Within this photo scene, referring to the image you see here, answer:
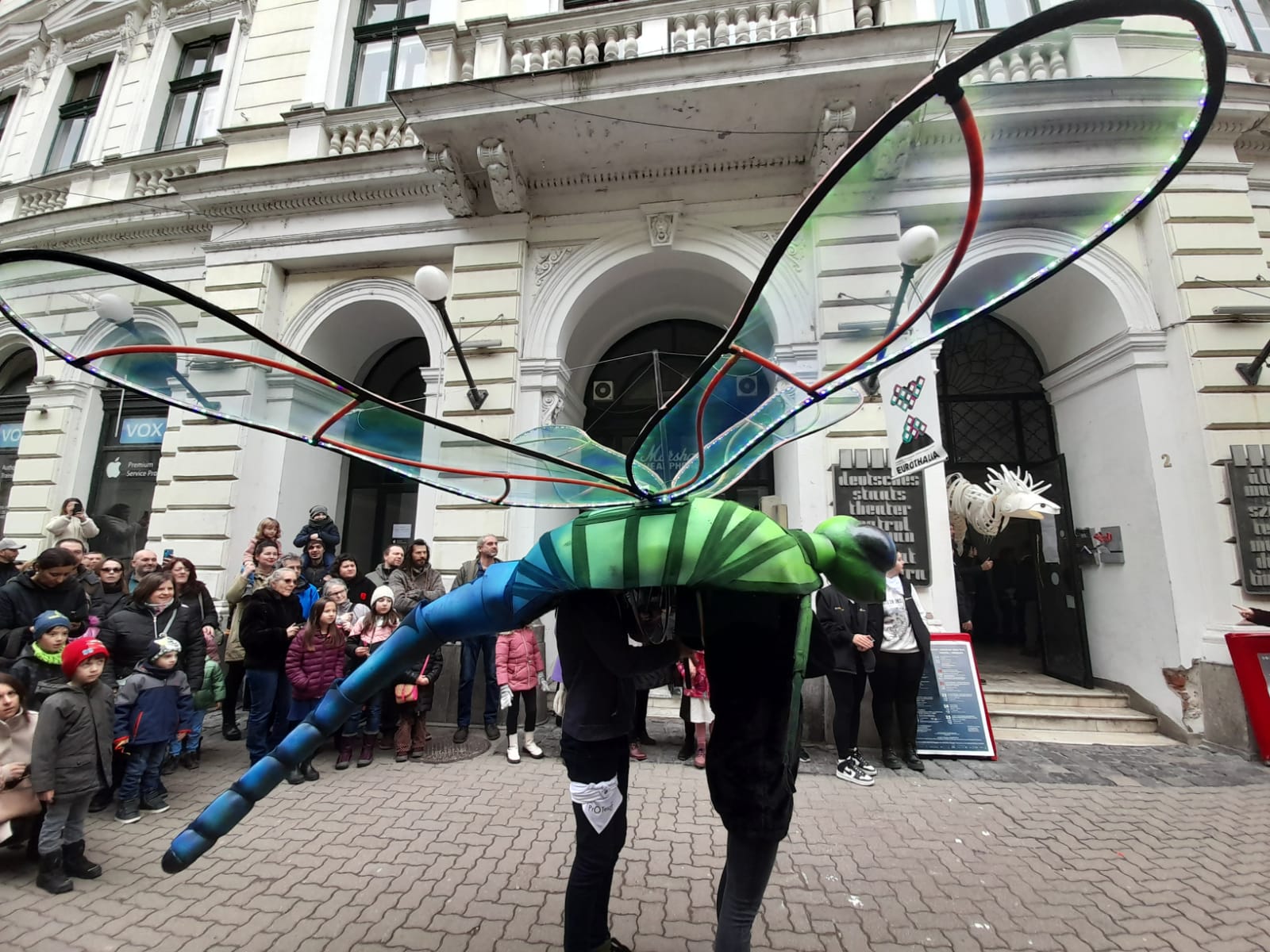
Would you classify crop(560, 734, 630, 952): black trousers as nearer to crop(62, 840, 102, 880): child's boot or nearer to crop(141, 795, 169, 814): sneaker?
crop(62, 840, 102, 880): child's boot

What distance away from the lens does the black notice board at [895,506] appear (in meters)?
5.51

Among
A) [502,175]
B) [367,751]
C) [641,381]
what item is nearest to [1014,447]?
[641,381]

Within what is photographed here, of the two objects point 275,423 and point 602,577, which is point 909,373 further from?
point 275,423

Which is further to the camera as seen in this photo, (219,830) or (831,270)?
(219,830)

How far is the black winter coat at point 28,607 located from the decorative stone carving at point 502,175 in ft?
17.2

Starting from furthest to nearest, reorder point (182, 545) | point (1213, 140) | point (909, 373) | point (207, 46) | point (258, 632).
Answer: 1. point (207, 46)
2. point (182, 545)
3. point (1213, 140)
4. point (909, 373)
5. point (258, 632)

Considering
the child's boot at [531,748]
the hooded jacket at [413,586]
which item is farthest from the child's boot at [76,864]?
the child's boot at [531,748]

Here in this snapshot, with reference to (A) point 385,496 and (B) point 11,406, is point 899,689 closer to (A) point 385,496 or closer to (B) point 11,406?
(A) point 385,496

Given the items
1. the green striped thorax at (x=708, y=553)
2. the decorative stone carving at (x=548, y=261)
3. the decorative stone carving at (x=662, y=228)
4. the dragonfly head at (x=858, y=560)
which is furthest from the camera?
the decorative stone carving at (x=548, y=261)

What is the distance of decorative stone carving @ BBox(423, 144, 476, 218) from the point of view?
6.36 m

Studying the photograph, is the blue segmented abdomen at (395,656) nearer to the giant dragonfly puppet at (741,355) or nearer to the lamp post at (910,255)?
the giant dragonfly puppet at (741,355)

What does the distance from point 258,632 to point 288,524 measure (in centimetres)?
316

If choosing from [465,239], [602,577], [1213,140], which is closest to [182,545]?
[465,239]

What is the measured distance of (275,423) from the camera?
1691 mm
